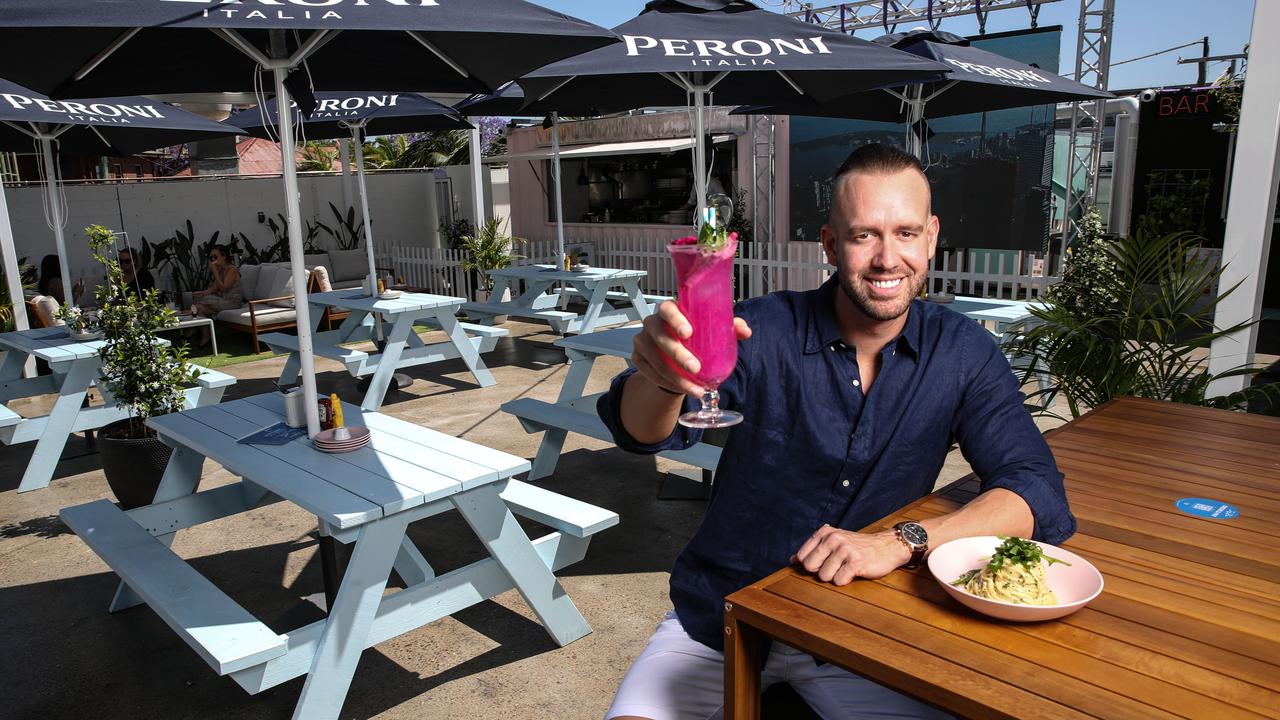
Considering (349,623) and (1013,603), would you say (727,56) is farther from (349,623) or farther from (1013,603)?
(1013,603)

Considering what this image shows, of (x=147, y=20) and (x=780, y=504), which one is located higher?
(x=147, y=20)

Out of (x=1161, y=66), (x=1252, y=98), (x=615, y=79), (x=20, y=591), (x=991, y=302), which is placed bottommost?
(x=20, y=591)

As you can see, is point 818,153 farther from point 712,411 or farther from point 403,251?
point 712,411

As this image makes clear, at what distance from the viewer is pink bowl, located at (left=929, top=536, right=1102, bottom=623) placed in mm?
1348

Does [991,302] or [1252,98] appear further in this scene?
[991,302]

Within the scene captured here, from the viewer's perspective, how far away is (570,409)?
4754mm

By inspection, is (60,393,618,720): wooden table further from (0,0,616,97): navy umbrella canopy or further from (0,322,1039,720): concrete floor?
(0,0,616,97): navy umbrella canopy

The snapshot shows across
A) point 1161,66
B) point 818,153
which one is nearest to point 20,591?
point 818,153

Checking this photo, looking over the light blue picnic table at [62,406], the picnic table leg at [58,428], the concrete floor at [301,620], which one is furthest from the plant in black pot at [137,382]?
the picnic table leg at [58,428]

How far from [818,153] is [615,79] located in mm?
7128

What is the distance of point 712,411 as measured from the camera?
1.44 metres

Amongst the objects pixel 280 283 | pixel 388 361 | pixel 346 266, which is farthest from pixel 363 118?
pixel 346 266

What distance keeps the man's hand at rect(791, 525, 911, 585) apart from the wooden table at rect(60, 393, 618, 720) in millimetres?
1441

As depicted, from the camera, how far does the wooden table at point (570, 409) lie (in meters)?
4.52
